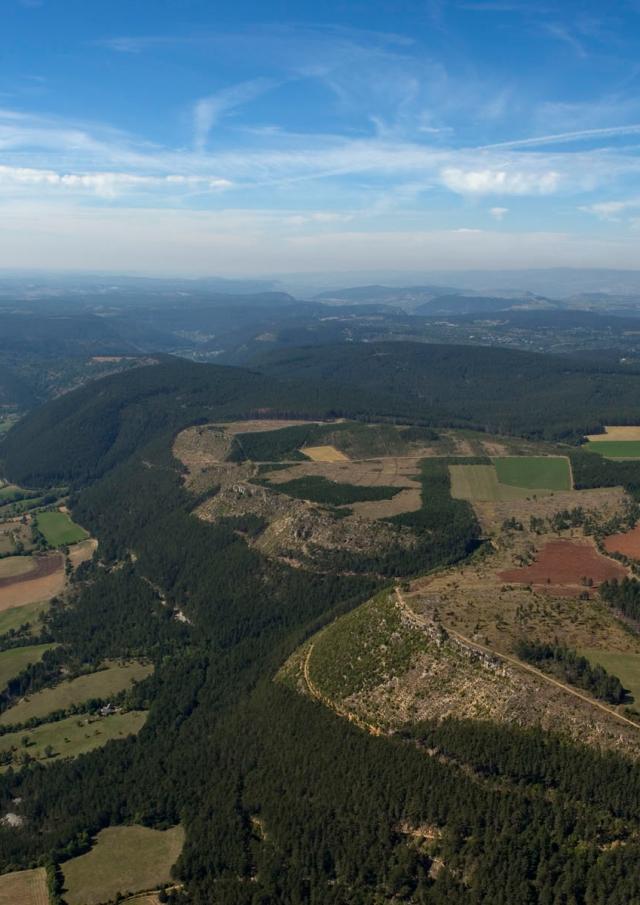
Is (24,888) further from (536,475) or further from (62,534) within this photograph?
(536,475)

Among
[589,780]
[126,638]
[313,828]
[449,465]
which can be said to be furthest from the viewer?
[449,465]

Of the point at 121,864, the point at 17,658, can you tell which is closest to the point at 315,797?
the point at 121,864

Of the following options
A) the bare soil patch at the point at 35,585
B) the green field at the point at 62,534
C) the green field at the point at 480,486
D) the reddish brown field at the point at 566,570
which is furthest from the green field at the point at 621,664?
the green field at the point at 62,534

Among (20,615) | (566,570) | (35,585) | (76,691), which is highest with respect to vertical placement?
(566,570)

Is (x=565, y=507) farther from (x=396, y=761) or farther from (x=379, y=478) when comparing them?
(x=396, y=761)

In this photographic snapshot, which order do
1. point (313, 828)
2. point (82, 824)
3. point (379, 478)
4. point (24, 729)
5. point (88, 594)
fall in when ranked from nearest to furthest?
point (313, 828) → point (82, 824) → point (24, 729) → point (88, 594) → point (379, 478)

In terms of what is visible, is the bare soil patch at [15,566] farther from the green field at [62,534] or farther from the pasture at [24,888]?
the pasture at [24,888]

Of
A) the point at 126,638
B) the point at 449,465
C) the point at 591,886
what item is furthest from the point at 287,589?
the point at 591,886
